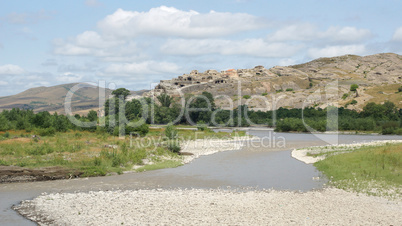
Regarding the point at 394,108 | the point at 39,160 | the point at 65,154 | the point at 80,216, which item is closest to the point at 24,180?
the point at 39,160

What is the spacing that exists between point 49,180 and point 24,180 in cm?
161

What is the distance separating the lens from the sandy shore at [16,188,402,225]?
16078mm

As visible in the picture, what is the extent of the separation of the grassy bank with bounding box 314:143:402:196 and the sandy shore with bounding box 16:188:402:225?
6.12 ft

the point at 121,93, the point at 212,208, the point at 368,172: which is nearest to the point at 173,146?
the point at 368,172

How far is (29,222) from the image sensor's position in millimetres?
16719

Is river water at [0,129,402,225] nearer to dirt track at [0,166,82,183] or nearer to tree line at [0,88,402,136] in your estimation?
dirt track at [0,166,82,183]

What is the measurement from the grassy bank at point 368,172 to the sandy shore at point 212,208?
6.12ft

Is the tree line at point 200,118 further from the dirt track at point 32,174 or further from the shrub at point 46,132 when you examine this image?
the dirt track at point 32,174

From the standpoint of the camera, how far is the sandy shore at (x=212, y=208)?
16078mm

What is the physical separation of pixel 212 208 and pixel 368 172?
46.1ft

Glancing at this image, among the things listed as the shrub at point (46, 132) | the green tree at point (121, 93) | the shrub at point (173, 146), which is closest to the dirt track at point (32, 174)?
the shrub at point (173, 146)

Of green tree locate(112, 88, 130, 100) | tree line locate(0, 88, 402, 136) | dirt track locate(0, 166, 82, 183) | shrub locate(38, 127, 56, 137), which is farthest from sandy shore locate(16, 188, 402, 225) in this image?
green tree locate(112, 88, 130, 100)

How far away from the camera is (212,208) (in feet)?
60.0

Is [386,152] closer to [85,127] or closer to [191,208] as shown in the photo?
[191,208]
